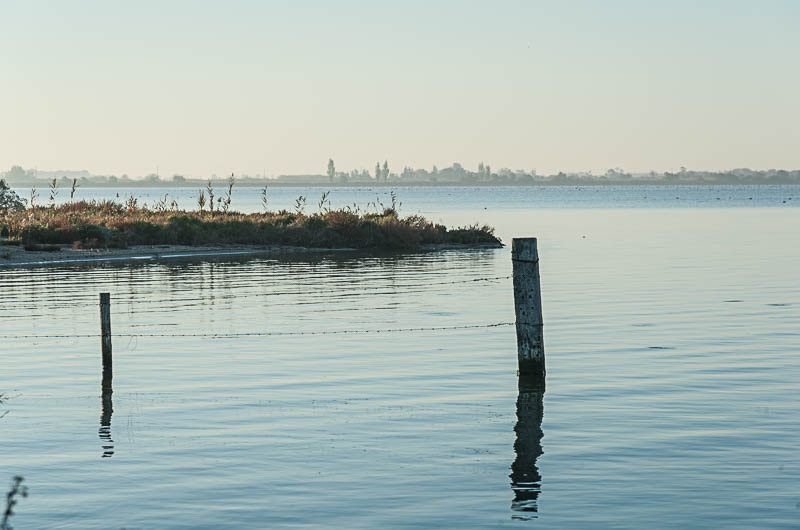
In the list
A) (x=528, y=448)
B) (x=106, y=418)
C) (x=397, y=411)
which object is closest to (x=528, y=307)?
(x=397, y=411)

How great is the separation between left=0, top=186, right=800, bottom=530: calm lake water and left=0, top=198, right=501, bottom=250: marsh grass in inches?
663

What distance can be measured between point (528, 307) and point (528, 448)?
124 inches

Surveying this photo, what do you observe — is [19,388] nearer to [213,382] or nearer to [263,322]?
[213,382]

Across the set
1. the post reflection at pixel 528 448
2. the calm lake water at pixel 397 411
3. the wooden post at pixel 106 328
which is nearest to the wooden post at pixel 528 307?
the post reflection at pixel 528 448

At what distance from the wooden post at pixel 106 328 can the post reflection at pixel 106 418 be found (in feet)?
0.63

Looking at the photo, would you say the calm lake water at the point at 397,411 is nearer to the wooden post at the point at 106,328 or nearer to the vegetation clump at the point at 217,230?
the wooden post at the point at 106,328

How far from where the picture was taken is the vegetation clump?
53094 mm

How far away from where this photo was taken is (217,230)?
5775 centimetres

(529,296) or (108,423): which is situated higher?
(529,296)

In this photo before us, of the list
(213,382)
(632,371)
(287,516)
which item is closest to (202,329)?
(213,382)

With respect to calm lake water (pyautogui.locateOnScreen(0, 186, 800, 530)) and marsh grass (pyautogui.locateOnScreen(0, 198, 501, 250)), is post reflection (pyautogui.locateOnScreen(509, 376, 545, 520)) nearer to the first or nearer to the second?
calm lake water (pyautogui.locateOnScreen(0, 186, 800, 530))

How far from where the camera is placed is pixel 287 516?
41.1 feet

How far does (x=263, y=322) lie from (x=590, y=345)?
8572mm

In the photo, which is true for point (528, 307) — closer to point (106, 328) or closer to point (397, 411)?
point (397, 411)
